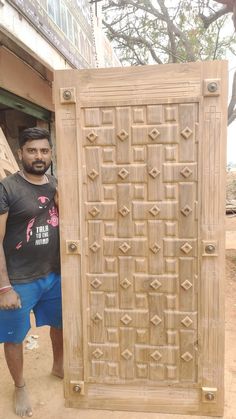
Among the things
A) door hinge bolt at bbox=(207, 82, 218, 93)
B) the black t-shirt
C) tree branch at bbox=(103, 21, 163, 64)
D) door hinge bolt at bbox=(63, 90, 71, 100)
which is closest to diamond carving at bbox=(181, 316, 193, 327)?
the black t-shirt

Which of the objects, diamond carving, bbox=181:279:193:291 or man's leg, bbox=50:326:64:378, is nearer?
diamond carving, bbox=181:279:193:291

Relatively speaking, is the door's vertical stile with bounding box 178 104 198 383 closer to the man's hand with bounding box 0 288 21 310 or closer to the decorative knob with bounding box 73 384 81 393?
the decorative knob with bounding box 73 384 81 393

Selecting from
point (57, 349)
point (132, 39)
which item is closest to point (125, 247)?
point (57, 349)

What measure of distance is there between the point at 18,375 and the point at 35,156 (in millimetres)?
1367

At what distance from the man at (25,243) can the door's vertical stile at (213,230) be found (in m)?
0.94

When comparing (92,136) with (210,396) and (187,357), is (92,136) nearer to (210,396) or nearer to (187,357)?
(187,357)

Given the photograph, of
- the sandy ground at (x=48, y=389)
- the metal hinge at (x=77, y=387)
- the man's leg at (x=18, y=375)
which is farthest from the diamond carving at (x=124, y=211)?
the sandy ground at (x=48, y=389)

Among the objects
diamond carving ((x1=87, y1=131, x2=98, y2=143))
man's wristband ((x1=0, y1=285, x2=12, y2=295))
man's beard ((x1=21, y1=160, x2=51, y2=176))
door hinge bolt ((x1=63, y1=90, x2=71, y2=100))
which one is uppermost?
door hinge bolt ((x1=63, y1=90, x2=71, y2=100))

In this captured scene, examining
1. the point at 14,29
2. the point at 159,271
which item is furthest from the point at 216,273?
the point at 14,29

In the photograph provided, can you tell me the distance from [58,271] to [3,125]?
3839 mm

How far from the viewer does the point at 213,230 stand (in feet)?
6.01

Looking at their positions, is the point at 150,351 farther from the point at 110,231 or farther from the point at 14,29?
the point at 14,29

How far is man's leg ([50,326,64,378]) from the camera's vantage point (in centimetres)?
258

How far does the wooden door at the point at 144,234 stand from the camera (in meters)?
1.79
